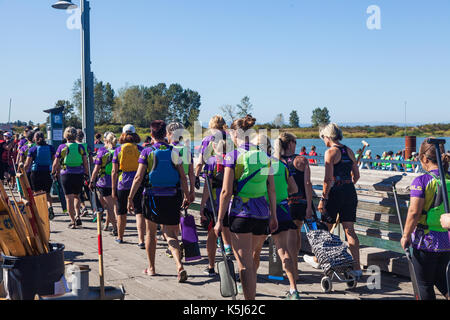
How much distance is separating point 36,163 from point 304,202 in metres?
6.09

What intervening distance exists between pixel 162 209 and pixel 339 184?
2.08 metres

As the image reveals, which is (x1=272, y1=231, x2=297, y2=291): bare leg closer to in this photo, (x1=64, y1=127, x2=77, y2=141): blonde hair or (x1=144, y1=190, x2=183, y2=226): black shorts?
(x1=144, y1=190, x2=183, y2=226): black shorts

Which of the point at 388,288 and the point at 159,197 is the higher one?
the point at 159,197

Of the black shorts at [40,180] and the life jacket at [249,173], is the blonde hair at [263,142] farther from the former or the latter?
the black shorts at [40,180]

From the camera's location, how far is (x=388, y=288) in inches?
228

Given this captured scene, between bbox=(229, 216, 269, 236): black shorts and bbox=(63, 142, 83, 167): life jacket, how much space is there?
539 cm

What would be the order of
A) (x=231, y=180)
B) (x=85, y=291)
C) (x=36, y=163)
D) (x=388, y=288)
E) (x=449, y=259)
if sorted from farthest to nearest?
1. (x=36, y=163)
2. (x=388, y=288)
3. (x=231, y=180)
4. (x=449, y=259)
5. (x=85, y=291)

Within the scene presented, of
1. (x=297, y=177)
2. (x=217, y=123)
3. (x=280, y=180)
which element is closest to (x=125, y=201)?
(x=217, y=123)

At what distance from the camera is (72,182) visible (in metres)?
9.23

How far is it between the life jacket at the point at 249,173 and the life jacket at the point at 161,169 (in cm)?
161

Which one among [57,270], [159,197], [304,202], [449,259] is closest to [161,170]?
[159,197]

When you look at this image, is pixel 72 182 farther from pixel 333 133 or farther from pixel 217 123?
pixel 333 133

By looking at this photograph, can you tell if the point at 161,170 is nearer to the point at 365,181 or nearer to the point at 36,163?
the point at 365,181

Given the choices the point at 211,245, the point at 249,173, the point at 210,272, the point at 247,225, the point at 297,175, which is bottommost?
the point at 210,272
